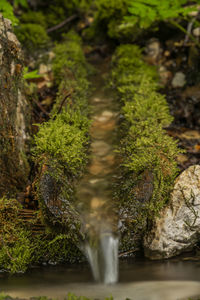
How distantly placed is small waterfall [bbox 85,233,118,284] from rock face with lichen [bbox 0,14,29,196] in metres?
1.20

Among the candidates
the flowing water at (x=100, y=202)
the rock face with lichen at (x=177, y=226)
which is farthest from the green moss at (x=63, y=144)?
the rock face with lichen at (x=177, y=226)

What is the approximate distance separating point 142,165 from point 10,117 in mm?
1483

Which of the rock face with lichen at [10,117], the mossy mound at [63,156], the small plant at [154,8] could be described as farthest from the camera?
the small plant at [154,8]

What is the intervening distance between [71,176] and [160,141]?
1.00 meters

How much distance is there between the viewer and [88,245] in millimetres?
3098

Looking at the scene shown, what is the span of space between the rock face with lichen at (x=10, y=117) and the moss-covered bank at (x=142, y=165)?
1130mm

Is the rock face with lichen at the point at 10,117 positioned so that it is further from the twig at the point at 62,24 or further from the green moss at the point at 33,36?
the twig at the point at 62,24

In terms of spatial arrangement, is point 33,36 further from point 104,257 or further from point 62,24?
point 104,257

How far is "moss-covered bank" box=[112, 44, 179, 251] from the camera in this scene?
3.24 meters

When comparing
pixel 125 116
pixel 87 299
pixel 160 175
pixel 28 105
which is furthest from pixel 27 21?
→ pixel 87 299

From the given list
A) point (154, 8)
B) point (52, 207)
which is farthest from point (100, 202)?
point (154, 8)

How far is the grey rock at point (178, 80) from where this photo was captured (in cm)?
568

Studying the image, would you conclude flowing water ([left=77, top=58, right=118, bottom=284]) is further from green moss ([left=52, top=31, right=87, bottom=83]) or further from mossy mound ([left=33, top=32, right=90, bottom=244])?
green moss ([left=52, top=31, right=87, bottom=83])

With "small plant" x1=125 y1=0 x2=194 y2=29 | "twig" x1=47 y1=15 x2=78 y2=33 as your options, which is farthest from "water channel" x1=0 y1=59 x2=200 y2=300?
"twig" x1=47 y1=15 x2=78 y2=33
